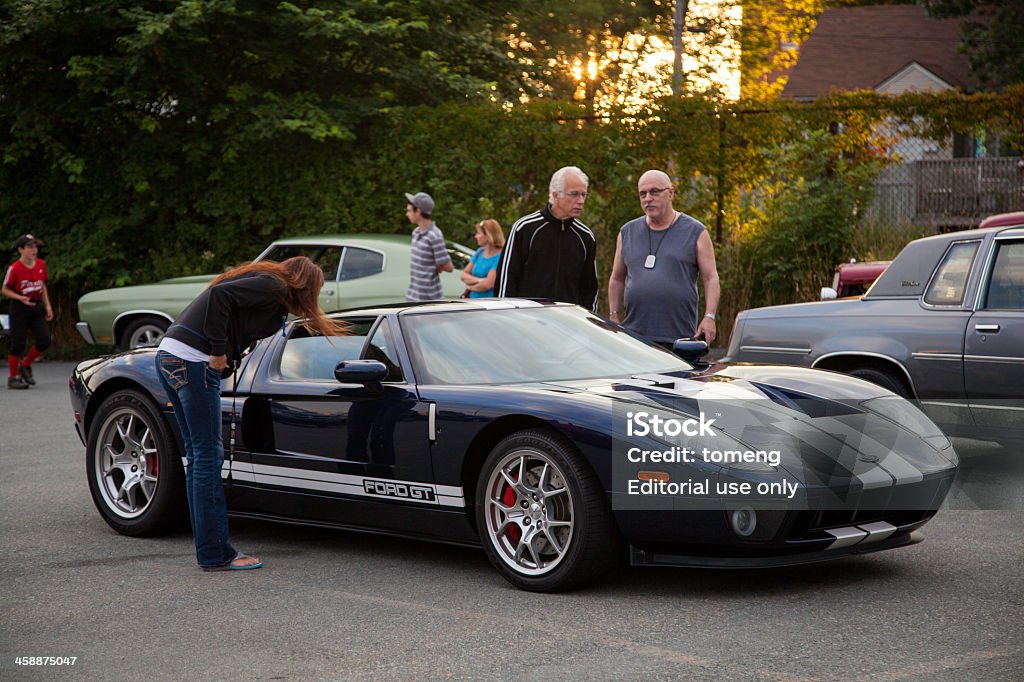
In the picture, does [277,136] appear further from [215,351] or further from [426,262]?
[215,351]

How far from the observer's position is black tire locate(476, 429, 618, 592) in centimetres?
563

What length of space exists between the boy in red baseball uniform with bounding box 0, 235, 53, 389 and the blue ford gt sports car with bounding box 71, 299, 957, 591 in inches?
336

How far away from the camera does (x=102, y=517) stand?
771 cm

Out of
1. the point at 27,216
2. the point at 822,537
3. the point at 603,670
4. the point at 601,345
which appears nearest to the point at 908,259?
the point at 601,345

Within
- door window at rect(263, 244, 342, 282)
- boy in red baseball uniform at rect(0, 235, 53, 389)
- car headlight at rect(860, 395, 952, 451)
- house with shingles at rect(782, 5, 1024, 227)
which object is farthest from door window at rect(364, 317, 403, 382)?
house with shingles at rect(782, 5, 1024, 227)

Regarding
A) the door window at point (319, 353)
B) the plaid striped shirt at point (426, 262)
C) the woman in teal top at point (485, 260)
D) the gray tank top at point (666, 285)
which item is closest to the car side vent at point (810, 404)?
the door window at point (319, 353)

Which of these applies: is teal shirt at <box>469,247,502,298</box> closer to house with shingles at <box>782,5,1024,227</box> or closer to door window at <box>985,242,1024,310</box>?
door window at <box>985,242,1024,310</box>

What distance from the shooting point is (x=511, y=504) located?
5.94 m

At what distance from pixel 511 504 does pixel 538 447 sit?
1.01 ft

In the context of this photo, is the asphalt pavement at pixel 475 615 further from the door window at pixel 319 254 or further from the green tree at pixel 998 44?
the green tree at pixel 998 44

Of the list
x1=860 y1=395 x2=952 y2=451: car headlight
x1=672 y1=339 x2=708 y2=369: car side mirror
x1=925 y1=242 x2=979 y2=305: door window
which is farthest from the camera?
x1=925 y1=242 x2=979 y2=305: door window

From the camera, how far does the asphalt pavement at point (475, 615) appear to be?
4719 mm

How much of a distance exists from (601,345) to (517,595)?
149cm

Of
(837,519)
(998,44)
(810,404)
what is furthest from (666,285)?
(998,44)
